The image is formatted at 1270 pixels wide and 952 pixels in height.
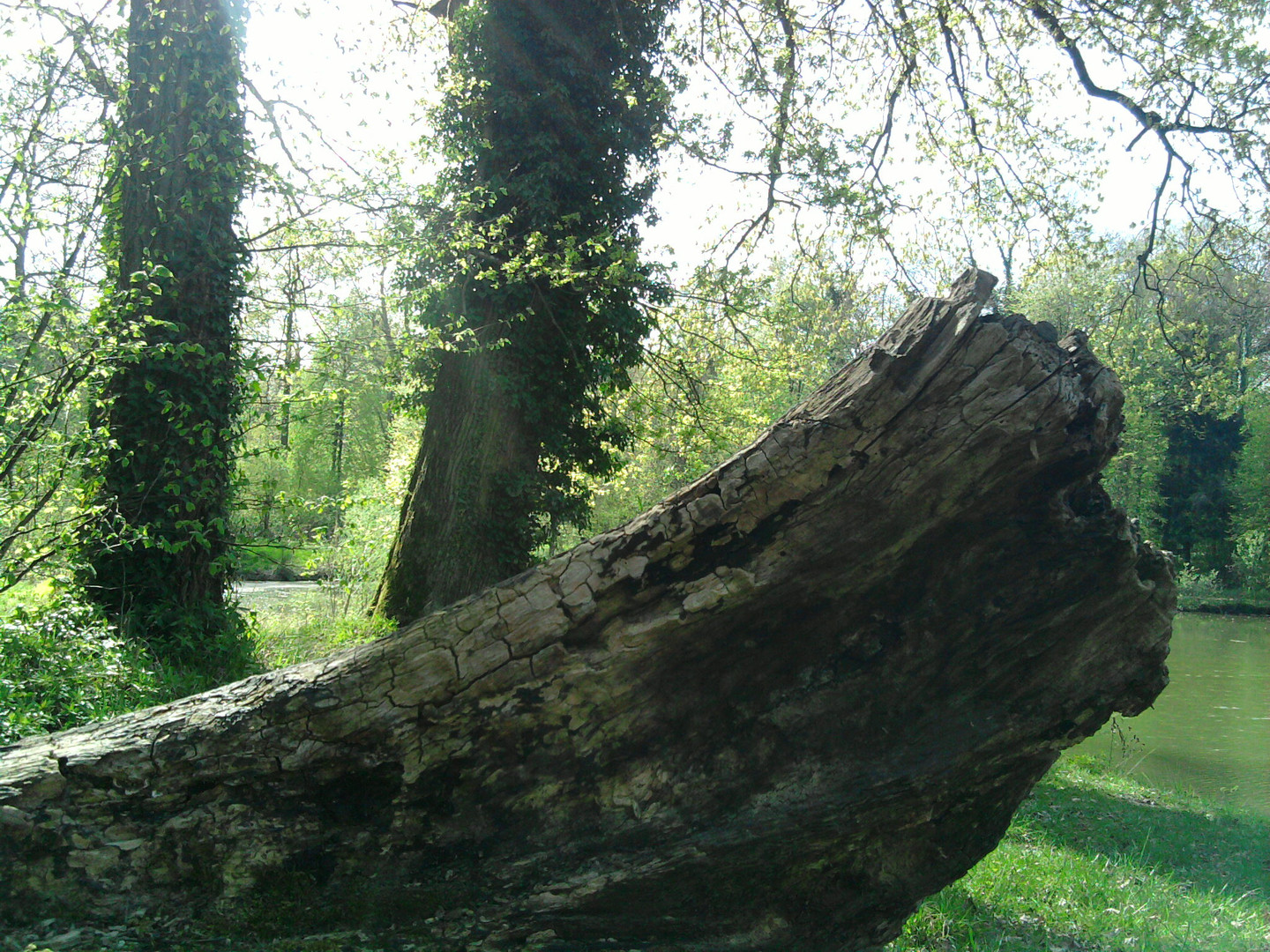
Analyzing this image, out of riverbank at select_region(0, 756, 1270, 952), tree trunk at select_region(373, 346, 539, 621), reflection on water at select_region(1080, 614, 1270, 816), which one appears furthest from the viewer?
reflection on water at select_region(1080, 614, 1270, 816)

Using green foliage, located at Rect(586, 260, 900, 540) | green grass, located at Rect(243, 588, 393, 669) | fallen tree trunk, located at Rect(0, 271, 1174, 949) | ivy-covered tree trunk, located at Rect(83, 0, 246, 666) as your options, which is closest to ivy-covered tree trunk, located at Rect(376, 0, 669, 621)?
green grass, located at Rect(243, 588, 393, 669)

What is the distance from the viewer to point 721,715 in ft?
12.1

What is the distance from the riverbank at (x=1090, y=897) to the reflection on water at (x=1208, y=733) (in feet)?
6.40

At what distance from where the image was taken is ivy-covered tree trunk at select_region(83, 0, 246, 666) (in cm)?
675

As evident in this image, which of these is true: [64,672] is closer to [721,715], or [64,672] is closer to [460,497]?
[460,497]

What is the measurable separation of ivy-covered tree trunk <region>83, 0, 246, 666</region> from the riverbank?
4.25 metres

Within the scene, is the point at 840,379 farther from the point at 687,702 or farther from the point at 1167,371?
the point at 1167,371

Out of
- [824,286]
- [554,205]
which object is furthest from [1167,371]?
[554,205]

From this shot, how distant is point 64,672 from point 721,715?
4.37 metres

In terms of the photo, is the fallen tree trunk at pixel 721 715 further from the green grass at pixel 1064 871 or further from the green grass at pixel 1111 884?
the green grass at pixel 1111 884

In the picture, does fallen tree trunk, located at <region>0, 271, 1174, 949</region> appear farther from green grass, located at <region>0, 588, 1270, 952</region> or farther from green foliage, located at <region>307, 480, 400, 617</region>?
green foliage, located at <region>307, 480, 400, 617</region>

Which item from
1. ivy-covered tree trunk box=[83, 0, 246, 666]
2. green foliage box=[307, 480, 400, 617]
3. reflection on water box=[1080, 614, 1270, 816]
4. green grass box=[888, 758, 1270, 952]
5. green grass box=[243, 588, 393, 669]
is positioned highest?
ivy-covered tree trunk box=[83, 0, 246, 666]

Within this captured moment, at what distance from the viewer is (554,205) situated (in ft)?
29.1

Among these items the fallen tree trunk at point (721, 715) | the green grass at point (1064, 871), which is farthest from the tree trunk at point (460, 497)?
the fallen tree trunk at point (721, 715)
